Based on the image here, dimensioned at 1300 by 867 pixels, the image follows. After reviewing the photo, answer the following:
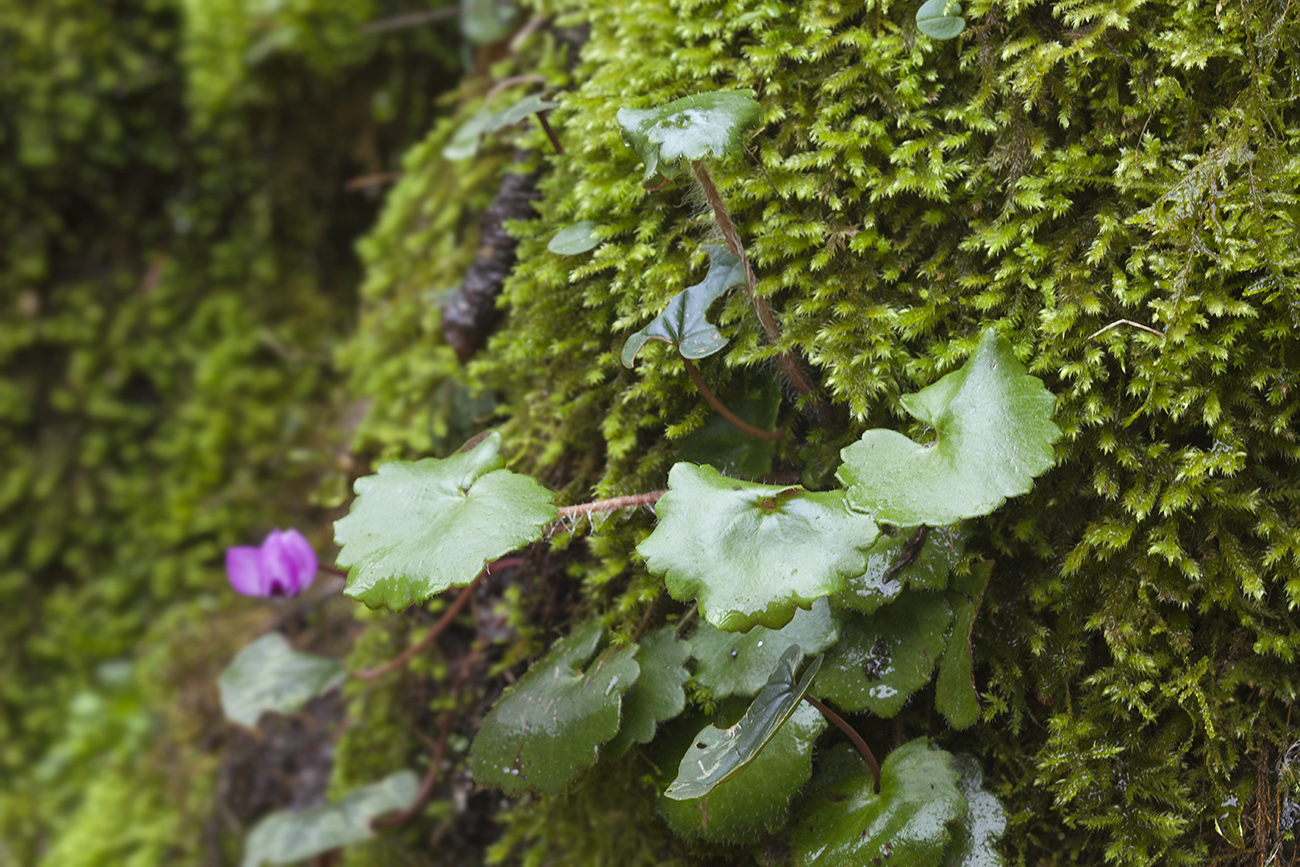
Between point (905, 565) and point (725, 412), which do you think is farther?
point (725, 412)

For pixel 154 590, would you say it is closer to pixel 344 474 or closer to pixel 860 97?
pixel 344 474

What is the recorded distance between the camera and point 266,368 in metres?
2.79

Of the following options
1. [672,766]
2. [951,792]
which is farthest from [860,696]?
[672,766]

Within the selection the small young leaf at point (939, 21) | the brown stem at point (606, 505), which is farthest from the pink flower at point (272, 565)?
the small young leaf at point (939, 21)

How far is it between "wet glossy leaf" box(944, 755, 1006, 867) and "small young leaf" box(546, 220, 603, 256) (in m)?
0.98

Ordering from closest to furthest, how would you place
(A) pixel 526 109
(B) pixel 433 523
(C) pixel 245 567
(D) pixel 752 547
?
(D) pixel 752 547 < (B) pixel 433 523 < (A) pixel 526 109 < (C) pixel 245 567

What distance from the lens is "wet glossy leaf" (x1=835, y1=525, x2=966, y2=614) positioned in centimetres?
100

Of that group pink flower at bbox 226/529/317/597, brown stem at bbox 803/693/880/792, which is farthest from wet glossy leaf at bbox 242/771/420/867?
brown stem at bbox 803/693/880/792

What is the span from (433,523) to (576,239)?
0.58 m

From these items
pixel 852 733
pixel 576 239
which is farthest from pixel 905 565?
pixel 576 239

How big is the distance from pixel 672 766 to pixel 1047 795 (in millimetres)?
521

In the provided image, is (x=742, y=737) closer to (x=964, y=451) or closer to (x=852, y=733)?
(x=852, y=733)

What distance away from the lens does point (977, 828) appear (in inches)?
39.0

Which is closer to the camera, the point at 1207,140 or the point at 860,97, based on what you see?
the point at 1207,140
